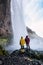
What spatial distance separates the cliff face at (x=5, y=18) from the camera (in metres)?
51.8

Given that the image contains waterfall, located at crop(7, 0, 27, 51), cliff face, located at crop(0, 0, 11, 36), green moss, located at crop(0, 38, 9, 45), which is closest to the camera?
green moss, located at crop(0, 38, 9, 45)

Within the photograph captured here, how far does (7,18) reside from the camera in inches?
2101

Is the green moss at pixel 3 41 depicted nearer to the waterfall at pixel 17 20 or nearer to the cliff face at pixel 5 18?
the cliff face at pixel 5 18

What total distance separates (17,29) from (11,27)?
Result: 2970 mm

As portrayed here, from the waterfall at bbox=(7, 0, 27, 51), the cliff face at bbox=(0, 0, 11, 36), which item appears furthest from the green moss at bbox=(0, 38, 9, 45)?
the waterfall at bbox=(7, 0, 27, 51)

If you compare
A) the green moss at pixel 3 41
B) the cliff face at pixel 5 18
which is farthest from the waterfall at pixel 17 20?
the green moss at pixel 3 41

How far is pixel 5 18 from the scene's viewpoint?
173 ft

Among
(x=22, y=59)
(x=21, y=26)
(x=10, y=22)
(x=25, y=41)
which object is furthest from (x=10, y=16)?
(x=22, y=59)

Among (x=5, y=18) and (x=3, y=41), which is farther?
(x=5, y=18)

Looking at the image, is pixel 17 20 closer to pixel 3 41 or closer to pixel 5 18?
pixel 5 18

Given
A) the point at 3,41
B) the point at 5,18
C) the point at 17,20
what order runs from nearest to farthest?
the point at 3,41, the point at 5,18, the point at 17,20

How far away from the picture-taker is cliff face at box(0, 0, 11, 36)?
51.8 metres

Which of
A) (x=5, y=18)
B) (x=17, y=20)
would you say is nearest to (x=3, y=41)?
(x=5, y=18)

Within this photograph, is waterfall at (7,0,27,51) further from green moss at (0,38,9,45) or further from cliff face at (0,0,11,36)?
green moss at (0,38,9,45)
